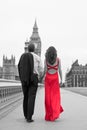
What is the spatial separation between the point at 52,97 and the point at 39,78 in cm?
54

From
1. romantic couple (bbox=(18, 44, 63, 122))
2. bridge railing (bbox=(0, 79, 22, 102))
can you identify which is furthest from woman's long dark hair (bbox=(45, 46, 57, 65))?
bridge railing (bbox=(0, 79, 22, 102))

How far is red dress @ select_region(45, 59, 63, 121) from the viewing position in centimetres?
881

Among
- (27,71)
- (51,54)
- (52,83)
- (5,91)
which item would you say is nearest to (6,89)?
(5,91)

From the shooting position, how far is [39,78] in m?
8.97

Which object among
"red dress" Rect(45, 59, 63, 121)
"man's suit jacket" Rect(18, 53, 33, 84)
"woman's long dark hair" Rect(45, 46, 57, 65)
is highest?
"woman's long dark hair" Rect(45, 46, 57, 65)

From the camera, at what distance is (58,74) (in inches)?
365

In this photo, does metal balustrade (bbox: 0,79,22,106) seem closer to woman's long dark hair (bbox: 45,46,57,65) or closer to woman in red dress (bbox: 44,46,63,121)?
woman in red dress (bbox: 44,46,63,121)

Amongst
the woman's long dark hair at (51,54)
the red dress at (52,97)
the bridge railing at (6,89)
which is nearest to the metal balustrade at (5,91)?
the bridge railing at (6,89)

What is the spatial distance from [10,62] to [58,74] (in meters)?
191

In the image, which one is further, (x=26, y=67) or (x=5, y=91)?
(x=5, y=91)

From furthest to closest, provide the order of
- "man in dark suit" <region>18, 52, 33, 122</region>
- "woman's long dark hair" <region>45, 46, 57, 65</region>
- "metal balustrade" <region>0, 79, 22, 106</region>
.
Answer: "metal balustrade" <region>0, 79, 22, 106</region>
"woman's long dark hair" <region>45, 46, 57, 65</region>
"man in dark suit" <region>18, 52, 33, 122</region>

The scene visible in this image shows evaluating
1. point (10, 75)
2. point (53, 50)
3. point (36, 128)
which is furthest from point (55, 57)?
point (10, 75)

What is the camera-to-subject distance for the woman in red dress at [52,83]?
8.88m

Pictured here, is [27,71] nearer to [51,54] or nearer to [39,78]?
[39,78]
